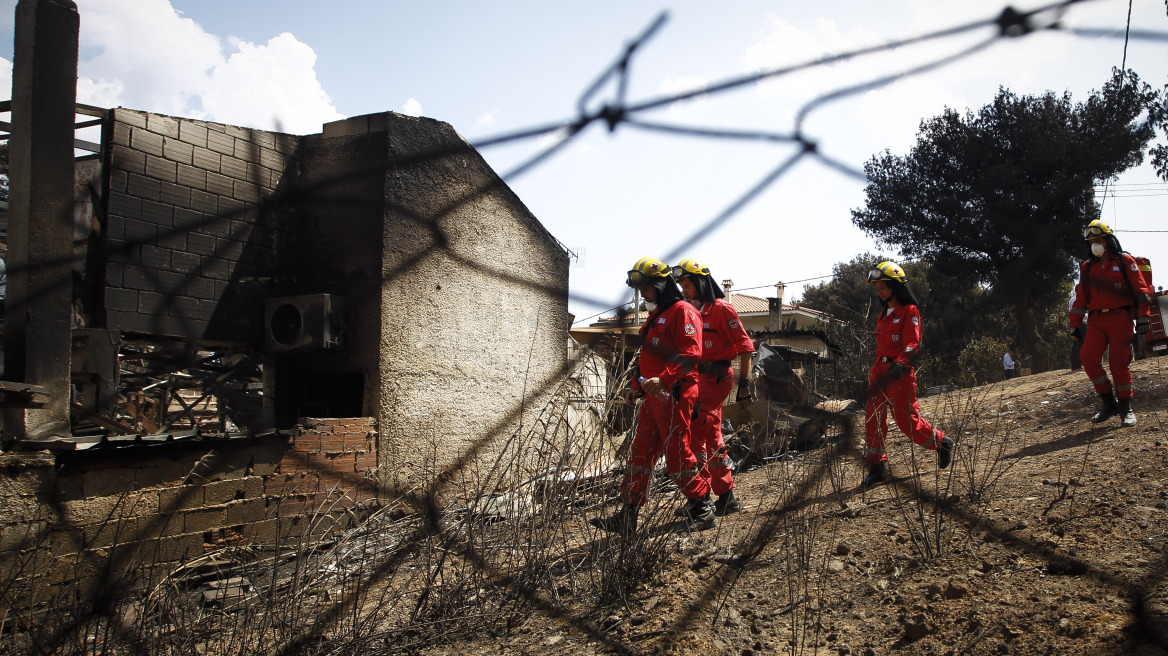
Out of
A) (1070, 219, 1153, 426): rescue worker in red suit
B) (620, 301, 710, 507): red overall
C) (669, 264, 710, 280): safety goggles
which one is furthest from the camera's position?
(1070, 219, 1153, 426): rescue worker in red suit

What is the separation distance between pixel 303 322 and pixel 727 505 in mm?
3539

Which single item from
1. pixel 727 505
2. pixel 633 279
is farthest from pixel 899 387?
pixel 633 279

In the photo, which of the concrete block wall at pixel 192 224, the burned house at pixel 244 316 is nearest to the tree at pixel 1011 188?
the burned house at pixel 244 316

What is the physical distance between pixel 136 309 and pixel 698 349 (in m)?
4.08

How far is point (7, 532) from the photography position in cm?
405

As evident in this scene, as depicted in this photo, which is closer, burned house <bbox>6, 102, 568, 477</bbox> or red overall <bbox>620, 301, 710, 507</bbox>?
red overall <bbox>620, 301, 710, 507</bbox>

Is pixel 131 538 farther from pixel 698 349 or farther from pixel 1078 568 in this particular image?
pixel 1078 568

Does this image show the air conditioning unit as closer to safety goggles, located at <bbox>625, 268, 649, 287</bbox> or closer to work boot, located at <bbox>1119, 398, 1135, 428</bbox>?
safety goggles, located at <bbox>625, 268, 649, 287</bbox>

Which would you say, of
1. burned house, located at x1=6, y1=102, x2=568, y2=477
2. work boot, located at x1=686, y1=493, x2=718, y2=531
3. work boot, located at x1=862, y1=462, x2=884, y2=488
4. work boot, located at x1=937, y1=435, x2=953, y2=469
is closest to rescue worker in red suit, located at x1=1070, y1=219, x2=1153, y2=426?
work boot, located at x1=937, y1=435, x2=953, y2=469

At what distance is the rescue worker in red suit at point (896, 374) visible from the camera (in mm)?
4559

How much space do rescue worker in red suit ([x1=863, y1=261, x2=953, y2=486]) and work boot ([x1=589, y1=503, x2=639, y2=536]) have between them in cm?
198

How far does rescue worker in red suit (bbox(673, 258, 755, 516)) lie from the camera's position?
14.6 ft

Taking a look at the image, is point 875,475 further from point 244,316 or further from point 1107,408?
point 244,316

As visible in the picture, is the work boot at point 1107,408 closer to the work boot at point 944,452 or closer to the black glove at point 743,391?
the work boot at point 944,452
